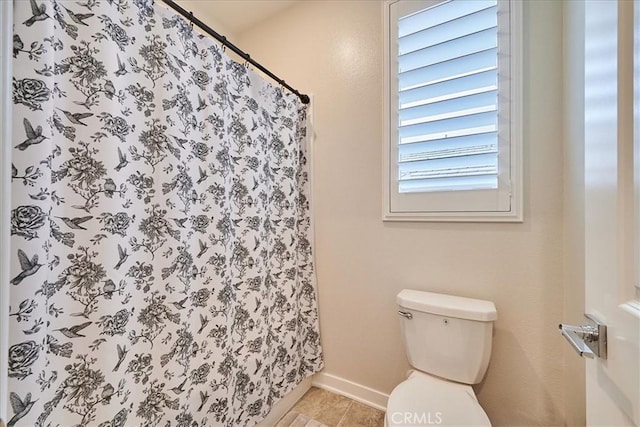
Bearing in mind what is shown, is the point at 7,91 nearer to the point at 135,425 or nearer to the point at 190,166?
the point at 190,166

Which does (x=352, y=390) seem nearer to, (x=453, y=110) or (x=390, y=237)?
(x=390, y=237)

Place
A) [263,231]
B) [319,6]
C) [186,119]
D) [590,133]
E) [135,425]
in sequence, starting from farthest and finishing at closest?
[319,6], [263,231], [186,119], [135,425], [590,133]

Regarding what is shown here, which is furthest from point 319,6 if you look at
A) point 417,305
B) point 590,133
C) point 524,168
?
point 417,305

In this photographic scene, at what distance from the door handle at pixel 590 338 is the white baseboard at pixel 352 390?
121 cm

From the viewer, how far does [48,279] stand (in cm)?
65

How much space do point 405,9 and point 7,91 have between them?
1631 millimetres

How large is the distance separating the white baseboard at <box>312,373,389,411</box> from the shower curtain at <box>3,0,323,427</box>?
1.29 feet

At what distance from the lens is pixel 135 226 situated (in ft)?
2.73

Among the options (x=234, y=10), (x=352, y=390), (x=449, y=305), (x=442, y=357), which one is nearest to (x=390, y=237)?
(x=449, y=305)

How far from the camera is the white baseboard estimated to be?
147 centimetres

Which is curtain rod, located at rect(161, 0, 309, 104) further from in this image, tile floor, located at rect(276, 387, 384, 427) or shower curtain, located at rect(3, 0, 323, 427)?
tile floor, located at rect(276, 387, 384, 427)

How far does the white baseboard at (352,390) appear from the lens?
57.7 inches

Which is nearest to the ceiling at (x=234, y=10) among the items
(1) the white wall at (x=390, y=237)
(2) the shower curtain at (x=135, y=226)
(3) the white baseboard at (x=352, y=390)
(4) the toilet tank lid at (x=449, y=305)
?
(1) the white wall at (x=390, y=237)

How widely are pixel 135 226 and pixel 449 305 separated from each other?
126 cm
